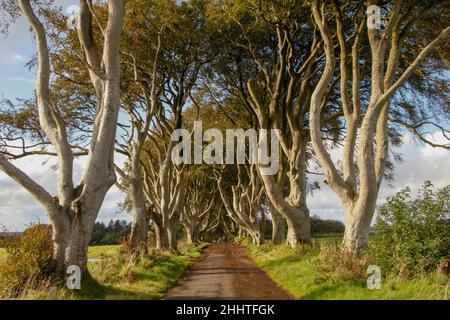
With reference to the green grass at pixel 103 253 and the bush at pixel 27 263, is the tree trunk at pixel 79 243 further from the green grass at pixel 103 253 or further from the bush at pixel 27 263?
the green grass at pixel 103 253

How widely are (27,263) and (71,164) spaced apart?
3.11 metres

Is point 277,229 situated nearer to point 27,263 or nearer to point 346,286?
point 346,286

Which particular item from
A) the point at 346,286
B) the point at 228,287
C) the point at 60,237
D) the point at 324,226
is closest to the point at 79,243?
the point at 60,237

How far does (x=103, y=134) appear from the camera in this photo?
13.1 meters

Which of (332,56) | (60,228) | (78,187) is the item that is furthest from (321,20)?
(60,228)

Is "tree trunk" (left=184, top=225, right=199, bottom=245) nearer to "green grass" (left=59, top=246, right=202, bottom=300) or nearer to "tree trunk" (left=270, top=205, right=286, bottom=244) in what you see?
"tree trunk" (left=270, top=205, right=286, bottom=244)

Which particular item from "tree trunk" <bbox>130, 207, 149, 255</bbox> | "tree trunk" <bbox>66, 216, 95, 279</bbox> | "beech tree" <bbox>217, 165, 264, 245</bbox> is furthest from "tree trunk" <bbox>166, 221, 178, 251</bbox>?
"tree trunk" <bbox>66, 216, 95, 279</bbox>

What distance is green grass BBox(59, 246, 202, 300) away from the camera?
11703 millimetres

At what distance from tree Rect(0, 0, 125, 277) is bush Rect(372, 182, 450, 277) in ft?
26.0

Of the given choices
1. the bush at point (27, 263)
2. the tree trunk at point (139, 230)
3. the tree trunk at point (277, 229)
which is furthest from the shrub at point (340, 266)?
the tree trunk at point (277, 229)

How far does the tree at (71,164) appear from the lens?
12141 mm

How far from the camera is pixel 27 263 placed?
1117 cm

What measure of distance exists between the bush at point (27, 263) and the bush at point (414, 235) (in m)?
8.58
